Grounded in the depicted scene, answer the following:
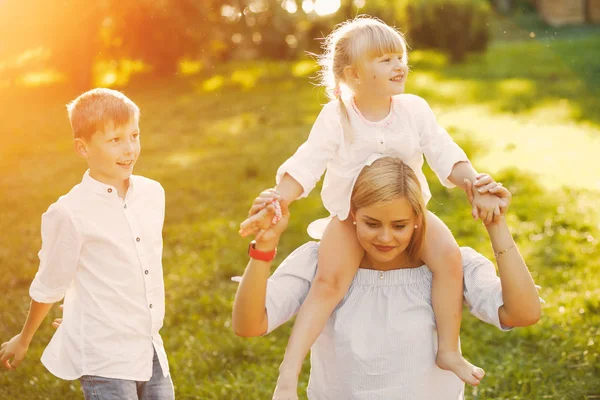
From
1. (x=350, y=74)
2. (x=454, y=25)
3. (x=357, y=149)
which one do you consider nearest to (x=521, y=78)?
(x=454, y=25)

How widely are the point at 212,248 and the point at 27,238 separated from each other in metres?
1.72

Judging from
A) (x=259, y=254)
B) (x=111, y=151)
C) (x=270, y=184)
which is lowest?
(x=270, y=184)

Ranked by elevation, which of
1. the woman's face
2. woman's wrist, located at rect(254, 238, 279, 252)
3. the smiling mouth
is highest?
woman's wrist, located at rect(254, 238, 279, 252)

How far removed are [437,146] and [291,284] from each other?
2.58ft

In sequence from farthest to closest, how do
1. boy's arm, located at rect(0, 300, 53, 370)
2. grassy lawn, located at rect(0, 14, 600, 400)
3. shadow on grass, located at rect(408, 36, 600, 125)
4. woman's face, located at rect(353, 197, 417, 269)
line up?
shadow on grass, located at rect(408, 36, 600, 125) < grassy lawn, located at rect(0, 14, 600, 400) < boy's arm, located at rect(0, 300, 53, 370) < woman's face, located at rect(353, 197, 417, 269)

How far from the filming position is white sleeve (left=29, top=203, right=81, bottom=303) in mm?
2809

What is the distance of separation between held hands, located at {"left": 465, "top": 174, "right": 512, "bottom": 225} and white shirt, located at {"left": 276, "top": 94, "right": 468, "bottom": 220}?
0.34 m

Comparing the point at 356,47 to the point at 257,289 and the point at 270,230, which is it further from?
the point at 257,289

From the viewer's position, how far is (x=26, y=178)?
9.17 meters

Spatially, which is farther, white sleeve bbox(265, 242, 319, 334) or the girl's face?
the girl's face

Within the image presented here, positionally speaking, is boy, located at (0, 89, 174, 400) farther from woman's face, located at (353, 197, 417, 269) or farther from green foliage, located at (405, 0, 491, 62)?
green foliage, located at (405, 0, 491, 62)

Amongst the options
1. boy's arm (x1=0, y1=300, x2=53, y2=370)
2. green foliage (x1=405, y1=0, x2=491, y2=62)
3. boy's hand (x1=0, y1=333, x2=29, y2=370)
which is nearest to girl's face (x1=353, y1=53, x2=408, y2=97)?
boy's arm (x1=0, y1=300, x2=53, y2=370)

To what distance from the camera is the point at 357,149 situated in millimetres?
3059

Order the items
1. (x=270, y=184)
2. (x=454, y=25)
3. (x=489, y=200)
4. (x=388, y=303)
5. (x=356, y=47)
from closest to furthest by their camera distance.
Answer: (x=489, y=200), (x=388, y=303), (x=356, y=47), (x=270, y=184), (x=454, y=25)
